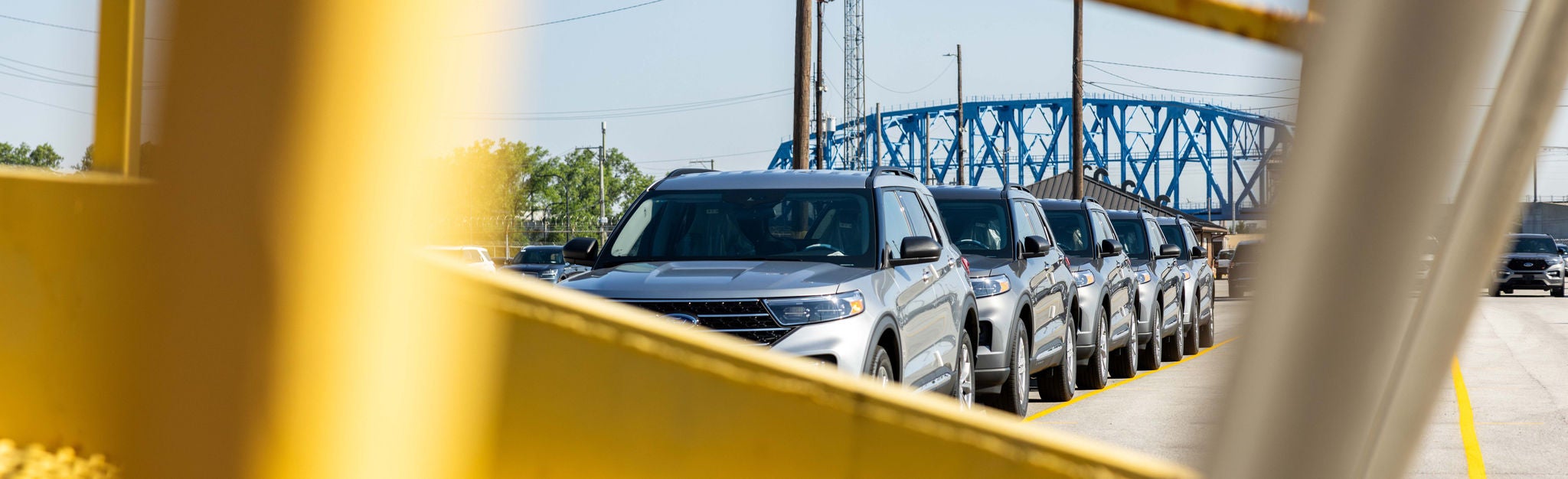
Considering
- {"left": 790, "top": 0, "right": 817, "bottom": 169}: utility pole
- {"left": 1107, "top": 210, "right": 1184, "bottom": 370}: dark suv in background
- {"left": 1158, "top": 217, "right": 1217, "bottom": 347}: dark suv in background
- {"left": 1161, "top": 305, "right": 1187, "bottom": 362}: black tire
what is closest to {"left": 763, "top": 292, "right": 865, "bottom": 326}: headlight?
{"left": 1107, "top": 210, "right": 1184, "bottom": 370}: dark suv in background

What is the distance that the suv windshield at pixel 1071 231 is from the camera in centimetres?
1352

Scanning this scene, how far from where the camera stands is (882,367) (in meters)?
6.43

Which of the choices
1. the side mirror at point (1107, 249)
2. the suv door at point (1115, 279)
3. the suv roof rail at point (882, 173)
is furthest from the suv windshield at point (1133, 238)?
the suv roof rail at point (882, 173)

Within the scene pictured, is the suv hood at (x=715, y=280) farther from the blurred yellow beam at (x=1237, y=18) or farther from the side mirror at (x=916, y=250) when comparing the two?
the blurred yellow beam at (x=1237, y=18)

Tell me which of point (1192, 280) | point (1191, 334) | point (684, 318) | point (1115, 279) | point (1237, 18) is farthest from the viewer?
point (1192, 280)

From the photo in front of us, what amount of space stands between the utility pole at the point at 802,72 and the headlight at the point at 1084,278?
6724mm

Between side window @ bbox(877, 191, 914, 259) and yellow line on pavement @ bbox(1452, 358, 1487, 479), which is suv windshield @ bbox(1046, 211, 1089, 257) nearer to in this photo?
yellow line on pavement @ bbox(1452, 358, 1487, 479)

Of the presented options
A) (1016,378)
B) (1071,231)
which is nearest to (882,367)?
(1016,378)

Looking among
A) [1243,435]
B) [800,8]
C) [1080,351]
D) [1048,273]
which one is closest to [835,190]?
[1048,273]

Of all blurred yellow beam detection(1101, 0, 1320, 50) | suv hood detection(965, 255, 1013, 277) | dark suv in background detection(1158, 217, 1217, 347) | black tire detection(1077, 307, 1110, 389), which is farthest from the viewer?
dark suv in background detection(1158, 217, 1217, 347)

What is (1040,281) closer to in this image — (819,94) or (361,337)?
(361,337)

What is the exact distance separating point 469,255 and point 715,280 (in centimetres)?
511

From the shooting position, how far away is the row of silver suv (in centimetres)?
615

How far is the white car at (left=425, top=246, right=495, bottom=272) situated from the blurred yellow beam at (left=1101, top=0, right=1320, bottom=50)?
586 millimetres
